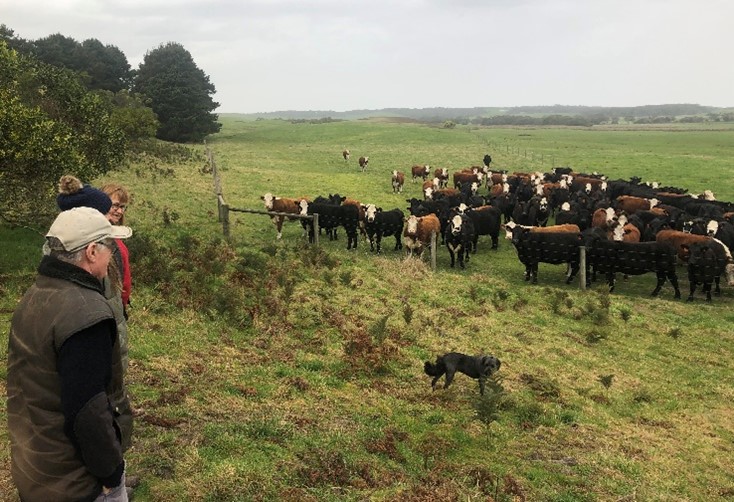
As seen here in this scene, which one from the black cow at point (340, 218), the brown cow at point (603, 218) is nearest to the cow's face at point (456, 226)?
the black cow at point (340, 218)

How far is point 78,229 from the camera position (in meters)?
3.18

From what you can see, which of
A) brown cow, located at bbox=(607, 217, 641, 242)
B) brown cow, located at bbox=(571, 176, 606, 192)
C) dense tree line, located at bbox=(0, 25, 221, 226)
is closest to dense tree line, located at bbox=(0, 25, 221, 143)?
dense tree line, located at bbox=(0, 25, 221, 226)

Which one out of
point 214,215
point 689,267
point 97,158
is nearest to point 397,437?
point 689,267

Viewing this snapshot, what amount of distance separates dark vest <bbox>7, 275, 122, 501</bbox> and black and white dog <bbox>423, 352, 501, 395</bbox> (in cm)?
667

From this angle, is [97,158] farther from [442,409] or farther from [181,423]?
[442,409]

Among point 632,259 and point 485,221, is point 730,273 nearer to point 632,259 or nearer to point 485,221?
point 632,259

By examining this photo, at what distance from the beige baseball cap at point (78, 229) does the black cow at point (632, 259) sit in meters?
17.0

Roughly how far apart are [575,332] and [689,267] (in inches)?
253

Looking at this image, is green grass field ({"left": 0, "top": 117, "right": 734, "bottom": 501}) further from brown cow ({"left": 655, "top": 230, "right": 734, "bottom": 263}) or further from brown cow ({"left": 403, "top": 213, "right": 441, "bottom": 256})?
brown cow ({"left": 655, "top": 230, "right": 734, "bottom": 263})

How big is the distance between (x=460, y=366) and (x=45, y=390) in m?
7.31

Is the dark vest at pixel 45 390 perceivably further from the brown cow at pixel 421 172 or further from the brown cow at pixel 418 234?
the brown cow at pixel 421 172

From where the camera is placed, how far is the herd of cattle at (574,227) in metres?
17.2

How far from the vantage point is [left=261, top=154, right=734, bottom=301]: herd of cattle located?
56.3 feet

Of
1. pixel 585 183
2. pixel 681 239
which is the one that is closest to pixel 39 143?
pixel 681 239
